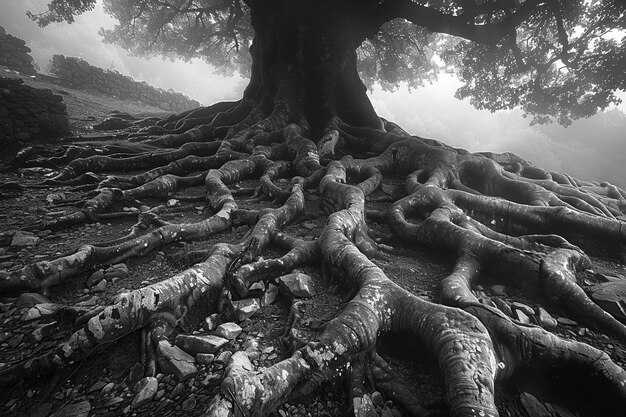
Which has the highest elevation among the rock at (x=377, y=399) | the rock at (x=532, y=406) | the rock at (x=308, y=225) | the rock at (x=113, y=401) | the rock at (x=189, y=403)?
the rock at (x=308, y=225)

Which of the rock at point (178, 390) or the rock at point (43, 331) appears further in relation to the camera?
the rock at point (43, 331)

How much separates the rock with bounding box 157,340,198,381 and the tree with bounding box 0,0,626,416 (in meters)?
0.02

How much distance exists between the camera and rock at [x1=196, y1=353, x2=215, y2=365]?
1.95 metres

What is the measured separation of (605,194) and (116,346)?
29.3 ft

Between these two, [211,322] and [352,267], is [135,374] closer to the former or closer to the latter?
[211,322]

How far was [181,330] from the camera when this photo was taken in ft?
7.45

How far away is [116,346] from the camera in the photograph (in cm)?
204

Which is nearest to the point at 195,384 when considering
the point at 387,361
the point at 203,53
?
the point at 387,361

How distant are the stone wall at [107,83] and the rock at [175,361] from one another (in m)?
19.4

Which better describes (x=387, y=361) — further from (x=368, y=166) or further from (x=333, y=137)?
(x=333, y=137)

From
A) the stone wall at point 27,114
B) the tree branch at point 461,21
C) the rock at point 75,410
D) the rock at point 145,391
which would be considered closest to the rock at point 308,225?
the rock at point 145,391

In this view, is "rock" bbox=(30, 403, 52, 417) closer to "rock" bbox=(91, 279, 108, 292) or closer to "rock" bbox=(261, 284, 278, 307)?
"rock" bbox=(91, 279, 108, 292)

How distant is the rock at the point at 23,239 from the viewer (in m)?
3.11

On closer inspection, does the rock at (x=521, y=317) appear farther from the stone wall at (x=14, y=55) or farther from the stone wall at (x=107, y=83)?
the stone wall at (x=14, y=55)
